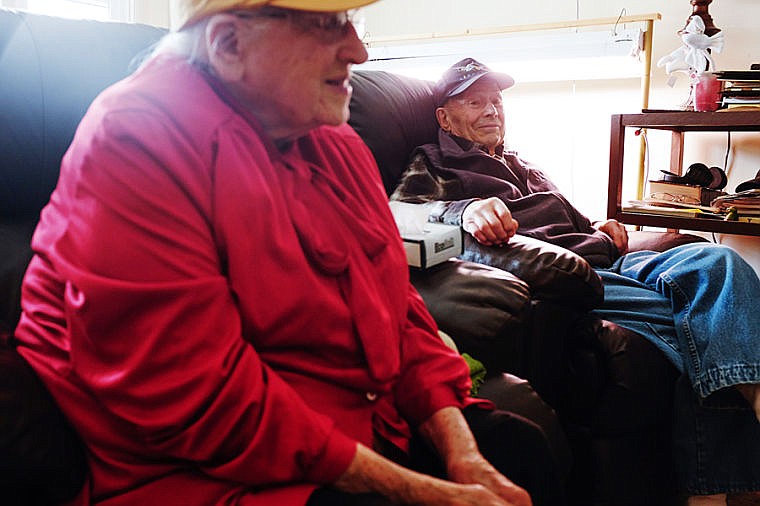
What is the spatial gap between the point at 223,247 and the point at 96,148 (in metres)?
0.16

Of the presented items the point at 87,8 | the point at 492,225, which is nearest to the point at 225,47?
the point at 492,225

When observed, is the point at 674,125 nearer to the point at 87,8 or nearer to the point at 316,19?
the point at 316,19

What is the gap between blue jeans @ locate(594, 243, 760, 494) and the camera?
1.48 m

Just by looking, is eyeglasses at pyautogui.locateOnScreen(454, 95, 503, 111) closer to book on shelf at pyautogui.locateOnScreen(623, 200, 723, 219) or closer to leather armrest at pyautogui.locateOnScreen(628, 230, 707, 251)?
leather armrest at pyautogui.locateOnScreen(628, 230, 707, 251)

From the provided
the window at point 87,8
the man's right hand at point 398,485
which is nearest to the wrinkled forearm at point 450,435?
the man's right hand at point 398,485

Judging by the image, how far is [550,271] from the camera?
1.45 metres

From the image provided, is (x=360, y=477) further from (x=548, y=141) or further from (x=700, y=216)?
(x=548, y=141)

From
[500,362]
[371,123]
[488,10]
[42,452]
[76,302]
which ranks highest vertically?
[488,10]

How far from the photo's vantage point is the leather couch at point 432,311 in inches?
30.2

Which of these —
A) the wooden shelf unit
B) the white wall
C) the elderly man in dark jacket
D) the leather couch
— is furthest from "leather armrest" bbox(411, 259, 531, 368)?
the white wall

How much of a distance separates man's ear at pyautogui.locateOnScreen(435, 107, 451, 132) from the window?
1318 millimetres

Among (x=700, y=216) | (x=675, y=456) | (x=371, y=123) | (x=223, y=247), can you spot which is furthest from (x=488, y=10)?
(x=223, y=247)

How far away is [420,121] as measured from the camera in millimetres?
1942

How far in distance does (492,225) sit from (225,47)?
82 centimetres
